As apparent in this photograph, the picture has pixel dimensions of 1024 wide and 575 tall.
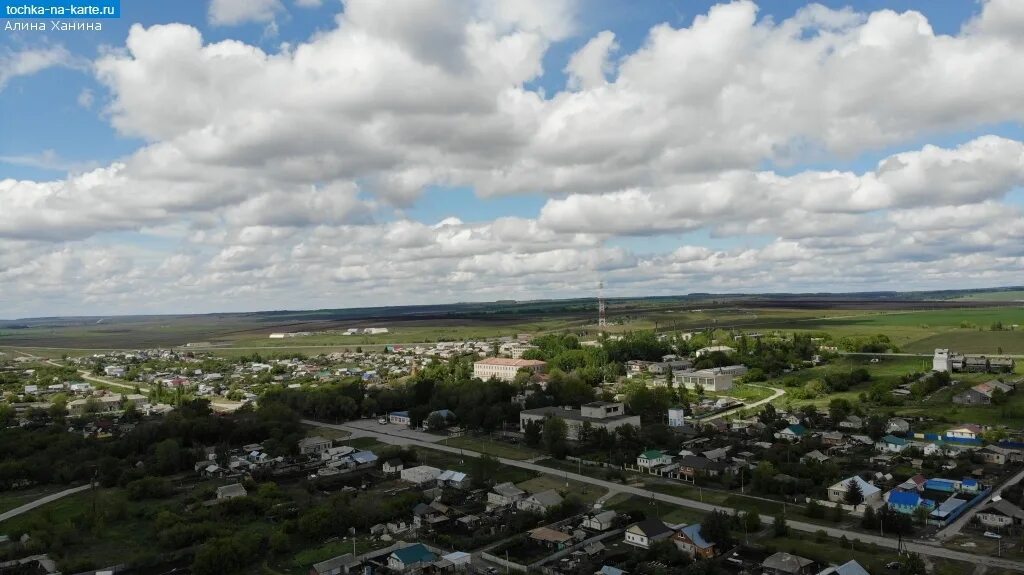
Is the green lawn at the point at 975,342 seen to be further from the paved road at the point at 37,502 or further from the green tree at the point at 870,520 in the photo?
the paved road at the point at 37,502

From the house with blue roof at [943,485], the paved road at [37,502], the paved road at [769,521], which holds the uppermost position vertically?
the house with blue roof at [943,485]

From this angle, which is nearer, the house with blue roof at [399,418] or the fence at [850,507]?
the fence at [850,507]

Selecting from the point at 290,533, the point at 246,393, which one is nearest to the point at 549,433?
the point at 290,533

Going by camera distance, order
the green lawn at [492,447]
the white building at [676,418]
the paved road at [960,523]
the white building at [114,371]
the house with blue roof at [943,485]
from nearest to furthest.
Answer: the paved road at [960,523]
the house with blue roof at [943,485]
the green lawn at [492,447]
the white building at [676,418]
the white building at [114,371]

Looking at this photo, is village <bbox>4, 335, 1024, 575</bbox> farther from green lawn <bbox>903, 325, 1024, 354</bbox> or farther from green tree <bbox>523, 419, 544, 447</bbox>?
green lawn <bbox>903, 325, 1024, 354</bbox>

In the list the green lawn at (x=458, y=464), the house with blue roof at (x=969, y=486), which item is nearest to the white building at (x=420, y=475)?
the green lawn at (x=458, y=464)

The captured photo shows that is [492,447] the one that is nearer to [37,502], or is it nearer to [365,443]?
[365,443]
